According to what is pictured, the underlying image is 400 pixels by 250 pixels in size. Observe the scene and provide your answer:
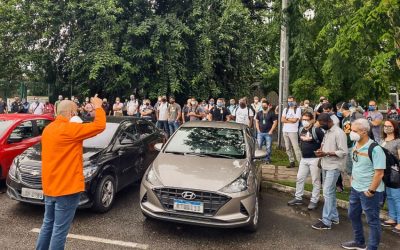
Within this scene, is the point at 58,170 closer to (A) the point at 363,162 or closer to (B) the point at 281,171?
(A) the point at 363,162

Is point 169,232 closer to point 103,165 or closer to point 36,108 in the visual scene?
point 103,165

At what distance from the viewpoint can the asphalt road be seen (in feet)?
15.3

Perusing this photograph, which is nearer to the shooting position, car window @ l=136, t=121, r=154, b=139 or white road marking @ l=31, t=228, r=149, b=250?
white road marking @ l=31, t=228, r=149, b=250

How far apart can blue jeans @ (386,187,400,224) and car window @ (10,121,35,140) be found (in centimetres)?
711

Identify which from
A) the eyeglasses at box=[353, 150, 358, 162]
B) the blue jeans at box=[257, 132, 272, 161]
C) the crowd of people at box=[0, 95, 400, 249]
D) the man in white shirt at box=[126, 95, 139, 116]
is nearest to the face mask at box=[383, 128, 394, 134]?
the crowd of people at box=[0, 95, 400, 249]

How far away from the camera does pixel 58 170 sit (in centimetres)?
354

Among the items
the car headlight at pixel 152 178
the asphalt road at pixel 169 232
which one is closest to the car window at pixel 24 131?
the asphalt road at pixel 169 232

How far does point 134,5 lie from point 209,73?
456cm

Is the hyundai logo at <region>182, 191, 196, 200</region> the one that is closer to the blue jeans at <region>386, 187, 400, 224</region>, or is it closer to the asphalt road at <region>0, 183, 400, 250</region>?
the asphalt road at <region>0, 183, 400, 250</region>

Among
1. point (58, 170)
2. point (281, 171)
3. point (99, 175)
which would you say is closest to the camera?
point (58, 170)

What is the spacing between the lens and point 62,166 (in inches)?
140

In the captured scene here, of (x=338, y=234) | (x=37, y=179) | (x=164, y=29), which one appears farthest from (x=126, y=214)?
(x=164, y=29)

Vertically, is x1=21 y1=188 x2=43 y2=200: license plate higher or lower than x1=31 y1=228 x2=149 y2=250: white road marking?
higher

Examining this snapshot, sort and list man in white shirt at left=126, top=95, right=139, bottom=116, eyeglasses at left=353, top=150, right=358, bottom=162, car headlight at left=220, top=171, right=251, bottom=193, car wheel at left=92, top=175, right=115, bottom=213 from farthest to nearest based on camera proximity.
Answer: man in white shirt at left=126, top=95, right=139, bottom=116, car wheel at left=92, top=175, right=115, bottom=213, car headlight at left=220, top=171, right=251, bottom=193, eyeglasses at left=353, top=150, right=358, bottom=162
